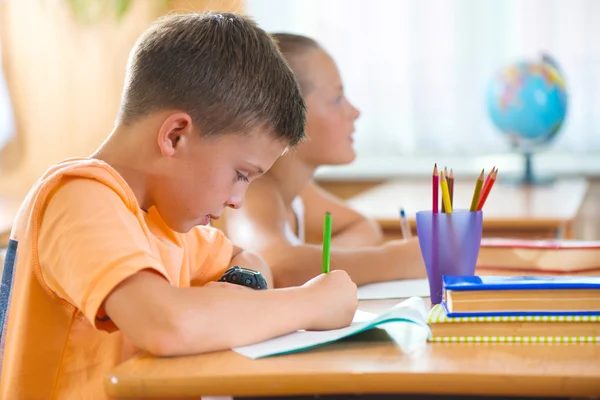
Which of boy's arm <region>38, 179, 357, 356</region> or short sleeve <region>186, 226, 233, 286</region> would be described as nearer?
boy's arm <region>38, 179, 357, 356</region>

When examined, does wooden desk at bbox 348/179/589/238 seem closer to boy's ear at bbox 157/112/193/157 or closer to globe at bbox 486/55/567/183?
globe at bbox 486/55/567/183

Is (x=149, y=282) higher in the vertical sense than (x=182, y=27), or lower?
lower

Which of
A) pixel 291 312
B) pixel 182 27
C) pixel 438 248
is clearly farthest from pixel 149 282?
pixel 438 248

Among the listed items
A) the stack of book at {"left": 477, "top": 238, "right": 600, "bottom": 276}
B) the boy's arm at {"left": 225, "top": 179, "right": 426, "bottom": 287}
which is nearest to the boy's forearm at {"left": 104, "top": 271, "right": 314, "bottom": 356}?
the boy's arm at {"left": 225, "top": 179, "right": 426, "bottom": 287}

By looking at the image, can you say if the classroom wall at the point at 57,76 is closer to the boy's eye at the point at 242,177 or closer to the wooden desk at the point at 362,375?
the boy's eye at the point at 242,177

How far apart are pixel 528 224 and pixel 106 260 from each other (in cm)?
151

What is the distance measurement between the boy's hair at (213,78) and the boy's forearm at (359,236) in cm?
85

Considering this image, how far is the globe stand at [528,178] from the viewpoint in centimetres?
311

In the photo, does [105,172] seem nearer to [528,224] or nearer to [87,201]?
[87,201]

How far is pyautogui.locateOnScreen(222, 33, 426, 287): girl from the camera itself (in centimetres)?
157

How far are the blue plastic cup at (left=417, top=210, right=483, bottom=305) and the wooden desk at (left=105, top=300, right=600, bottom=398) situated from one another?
334mm

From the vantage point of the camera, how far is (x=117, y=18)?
3432mm

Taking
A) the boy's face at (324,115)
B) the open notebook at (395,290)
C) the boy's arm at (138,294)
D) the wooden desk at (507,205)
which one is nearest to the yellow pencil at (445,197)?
the open notebook at (395,290)

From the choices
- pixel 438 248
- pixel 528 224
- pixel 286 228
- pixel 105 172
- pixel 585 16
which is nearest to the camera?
pixel 105 172
